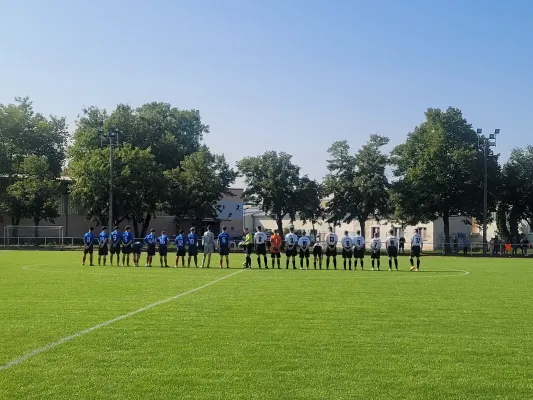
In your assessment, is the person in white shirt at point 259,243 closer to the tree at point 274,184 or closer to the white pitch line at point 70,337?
the white pitch line at point 70,337

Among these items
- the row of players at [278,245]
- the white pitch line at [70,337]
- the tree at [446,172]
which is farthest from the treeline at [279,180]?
the white pitch line at [70,337]

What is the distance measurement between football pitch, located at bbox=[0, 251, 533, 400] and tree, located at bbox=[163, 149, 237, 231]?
1813 inches

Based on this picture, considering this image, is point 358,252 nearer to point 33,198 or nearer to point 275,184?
point 275,184

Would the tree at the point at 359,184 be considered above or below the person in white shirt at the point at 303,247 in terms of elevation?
above

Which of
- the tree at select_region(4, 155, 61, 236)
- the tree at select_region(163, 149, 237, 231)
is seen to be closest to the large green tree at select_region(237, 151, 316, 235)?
the tree at select_region(163, 149, 237, 231)

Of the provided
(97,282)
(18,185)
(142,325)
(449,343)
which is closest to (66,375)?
(142,325)

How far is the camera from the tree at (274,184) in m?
62.6

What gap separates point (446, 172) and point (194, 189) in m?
22.9

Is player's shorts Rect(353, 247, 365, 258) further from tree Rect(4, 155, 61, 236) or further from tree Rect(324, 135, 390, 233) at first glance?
tree Rect(4, 155, 61, 236)

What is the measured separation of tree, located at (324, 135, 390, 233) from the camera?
192 feet

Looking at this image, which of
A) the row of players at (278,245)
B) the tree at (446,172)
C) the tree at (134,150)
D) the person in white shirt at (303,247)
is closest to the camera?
the row of players at (278,245)

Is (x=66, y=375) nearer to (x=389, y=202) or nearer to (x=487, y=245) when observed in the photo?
(x=487, y=245)

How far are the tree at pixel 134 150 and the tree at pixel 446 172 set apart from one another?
22.4 meters

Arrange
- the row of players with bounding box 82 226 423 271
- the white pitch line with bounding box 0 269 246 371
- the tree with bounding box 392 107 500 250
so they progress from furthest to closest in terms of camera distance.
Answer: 1. the tree with bounding box 392 107 500 250
2. the row of players with bounding box 82 226 423 271
3. the white pitch line with bounding box 0 269 246 371
